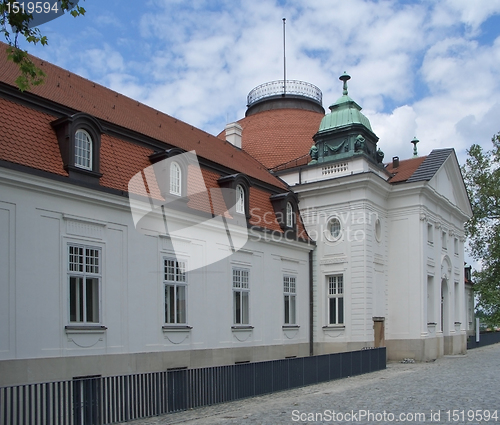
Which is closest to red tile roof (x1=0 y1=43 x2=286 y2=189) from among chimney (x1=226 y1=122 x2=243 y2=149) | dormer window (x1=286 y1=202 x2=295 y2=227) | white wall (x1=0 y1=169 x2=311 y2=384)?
dormer window (x1=286 y1=202 x2=295 y2=227)

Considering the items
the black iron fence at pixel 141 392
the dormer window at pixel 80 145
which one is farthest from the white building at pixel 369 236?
the dormer window at pixel 80 145

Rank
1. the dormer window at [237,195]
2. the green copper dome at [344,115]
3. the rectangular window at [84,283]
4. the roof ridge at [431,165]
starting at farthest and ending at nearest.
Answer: the green copper dome at [344,115] → the roof ridge at [431,165] → the dormer window at [237,195] → the rectangular window at [84,283]

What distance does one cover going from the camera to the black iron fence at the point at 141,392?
10.5 metres

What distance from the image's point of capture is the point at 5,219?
13766 millimetres

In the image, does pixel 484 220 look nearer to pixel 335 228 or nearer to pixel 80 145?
pixel 335 228

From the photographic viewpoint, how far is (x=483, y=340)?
138 feet

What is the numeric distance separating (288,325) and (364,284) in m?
3.64

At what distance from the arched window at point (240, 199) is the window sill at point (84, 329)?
788cm

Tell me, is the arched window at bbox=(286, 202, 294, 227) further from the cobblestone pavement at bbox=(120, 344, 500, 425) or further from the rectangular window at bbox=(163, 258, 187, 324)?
the cobblestone pavement at bbox=(120, 344, 500, 425)

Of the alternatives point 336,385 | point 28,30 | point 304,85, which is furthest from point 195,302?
point 304,85

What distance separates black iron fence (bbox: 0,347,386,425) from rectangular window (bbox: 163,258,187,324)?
3959mm

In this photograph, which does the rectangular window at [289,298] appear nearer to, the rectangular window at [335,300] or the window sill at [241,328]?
the rectangular window at [335,300]

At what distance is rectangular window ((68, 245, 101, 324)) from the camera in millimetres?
15266

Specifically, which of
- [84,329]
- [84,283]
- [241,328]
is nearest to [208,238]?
[241,328]
